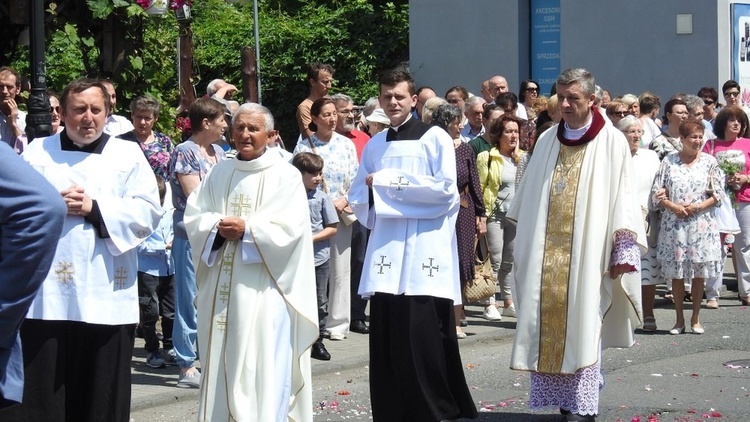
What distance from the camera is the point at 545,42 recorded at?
72.1ft

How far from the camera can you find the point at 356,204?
321 inches

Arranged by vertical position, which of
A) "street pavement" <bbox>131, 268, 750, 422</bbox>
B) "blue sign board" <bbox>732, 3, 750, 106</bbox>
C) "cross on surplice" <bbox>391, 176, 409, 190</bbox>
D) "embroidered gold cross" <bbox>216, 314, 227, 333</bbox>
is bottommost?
"street pavement" <bbox>131, 268, 750, 422</bbox>

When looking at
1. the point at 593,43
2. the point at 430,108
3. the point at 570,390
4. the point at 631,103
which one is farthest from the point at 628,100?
the point at 593,43

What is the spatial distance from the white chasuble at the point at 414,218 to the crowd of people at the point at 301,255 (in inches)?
0.5

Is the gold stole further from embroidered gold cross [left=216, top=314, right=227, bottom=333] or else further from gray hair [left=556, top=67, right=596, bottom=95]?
embroidered gold cross [left=216, top=314, right=227, bottom=333]

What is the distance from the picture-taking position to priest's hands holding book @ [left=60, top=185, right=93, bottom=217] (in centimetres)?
623

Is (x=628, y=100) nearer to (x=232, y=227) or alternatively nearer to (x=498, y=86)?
(x=498, y=86)

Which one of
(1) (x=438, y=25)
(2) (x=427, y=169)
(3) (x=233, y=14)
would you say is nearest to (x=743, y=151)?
(2) (x=427, y=169)

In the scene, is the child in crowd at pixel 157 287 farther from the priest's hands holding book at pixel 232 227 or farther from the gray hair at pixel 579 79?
the gray hair at pixel 579 79

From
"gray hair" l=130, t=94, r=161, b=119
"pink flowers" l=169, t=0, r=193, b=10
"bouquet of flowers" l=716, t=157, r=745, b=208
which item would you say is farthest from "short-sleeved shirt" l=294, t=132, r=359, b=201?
"bouquet of flowers" l=716, t=157, r=745, b=208

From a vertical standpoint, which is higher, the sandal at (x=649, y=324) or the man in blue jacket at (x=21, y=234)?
the man in blue jacket at (x=21, y=234)

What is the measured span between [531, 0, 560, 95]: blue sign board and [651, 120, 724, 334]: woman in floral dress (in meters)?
9.67

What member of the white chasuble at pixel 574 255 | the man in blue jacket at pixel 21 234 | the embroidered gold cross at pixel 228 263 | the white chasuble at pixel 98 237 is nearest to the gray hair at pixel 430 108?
the white chasuble at pixel 574 255

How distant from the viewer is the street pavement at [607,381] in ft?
27.1
